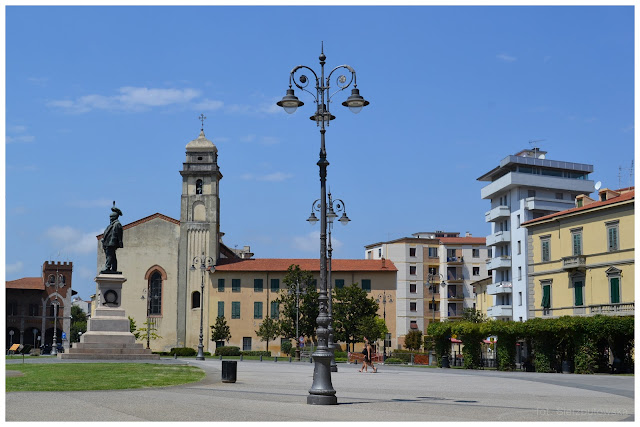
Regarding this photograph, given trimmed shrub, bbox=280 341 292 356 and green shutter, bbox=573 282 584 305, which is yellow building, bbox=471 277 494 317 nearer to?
trimmed shrub, bbox=280 341 292 356

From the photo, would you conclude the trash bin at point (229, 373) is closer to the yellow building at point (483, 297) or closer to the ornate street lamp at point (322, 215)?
the ornate street lamp at point (322, 215)

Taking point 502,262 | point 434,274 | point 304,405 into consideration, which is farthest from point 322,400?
point 434,274

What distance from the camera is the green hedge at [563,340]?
37219 mm

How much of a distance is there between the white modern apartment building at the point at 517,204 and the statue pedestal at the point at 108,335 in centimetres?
3936

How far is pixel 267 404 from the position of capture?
16.3 metres

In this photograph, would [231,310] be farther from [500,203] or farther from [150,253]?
[500,203]

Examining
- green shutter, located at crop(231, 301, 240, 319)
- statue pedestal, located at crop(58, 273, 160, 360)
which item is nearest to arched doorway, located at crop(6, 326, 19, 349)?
green shutter, located at crop(231, 301, 240, 319)

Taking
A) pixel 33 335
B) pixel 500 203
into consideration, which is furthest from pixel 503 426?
pixel 33 335

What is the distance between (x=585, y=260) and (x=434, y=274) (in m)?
56.3

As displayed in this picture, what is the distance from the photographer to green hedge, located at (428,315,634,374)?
37.2 m

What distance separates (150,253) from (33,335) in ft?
98.1

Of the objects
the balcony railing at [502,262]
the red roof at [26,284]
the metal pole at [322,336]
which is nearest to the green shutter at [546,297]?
the balcony railing at [502,262]

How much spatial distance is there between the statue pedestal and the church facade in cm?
4302

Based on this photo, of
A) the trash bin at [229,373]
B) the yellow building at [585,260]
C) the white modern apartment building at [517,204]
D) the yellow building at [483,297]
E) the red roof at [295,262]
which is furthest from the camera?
the yellow building at [483,297]
